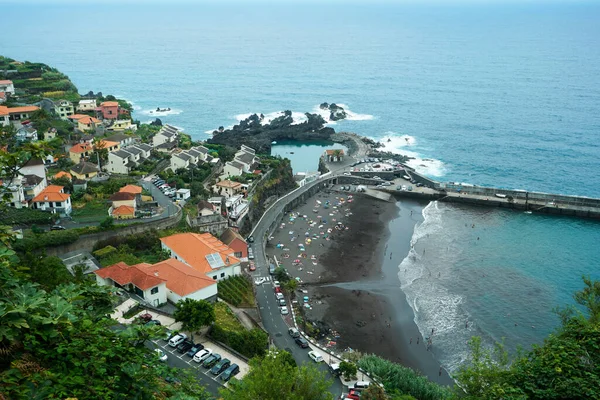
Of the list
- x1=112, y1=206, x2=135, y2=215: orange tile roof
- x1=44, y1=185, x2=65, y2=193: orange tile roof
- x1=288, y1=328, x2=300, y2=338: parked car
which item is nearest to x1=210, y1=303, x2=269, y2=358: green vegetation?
x1=288, y1=328, x2=300, y2=338: parked car

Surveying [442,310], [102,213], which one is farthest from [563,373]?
[102,213]

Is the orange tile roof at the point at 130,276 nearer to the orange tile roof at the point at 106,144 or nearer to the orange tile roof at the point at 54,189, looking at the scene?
the orange tile roof at the point at 54,189

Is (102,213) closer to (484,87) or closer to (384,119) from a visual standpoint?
(384,119)

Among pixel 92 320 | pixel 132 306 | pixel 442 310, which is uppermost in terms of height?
pixel 92 320

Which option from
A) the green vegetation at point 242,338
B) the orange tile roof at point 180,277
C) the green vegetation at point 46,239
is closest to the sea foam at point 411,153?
the orange tile roof at point 180,277

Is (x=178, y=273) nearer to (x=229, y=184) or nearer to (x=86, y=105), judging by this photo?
(x=229, y=184)

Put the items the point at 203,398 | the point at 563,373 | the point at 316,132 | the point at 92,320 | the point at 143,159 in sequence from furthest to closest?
the point at 316,132, the point at 143,159, the point at 563,373, the point at 203,398, the point at 92,320
